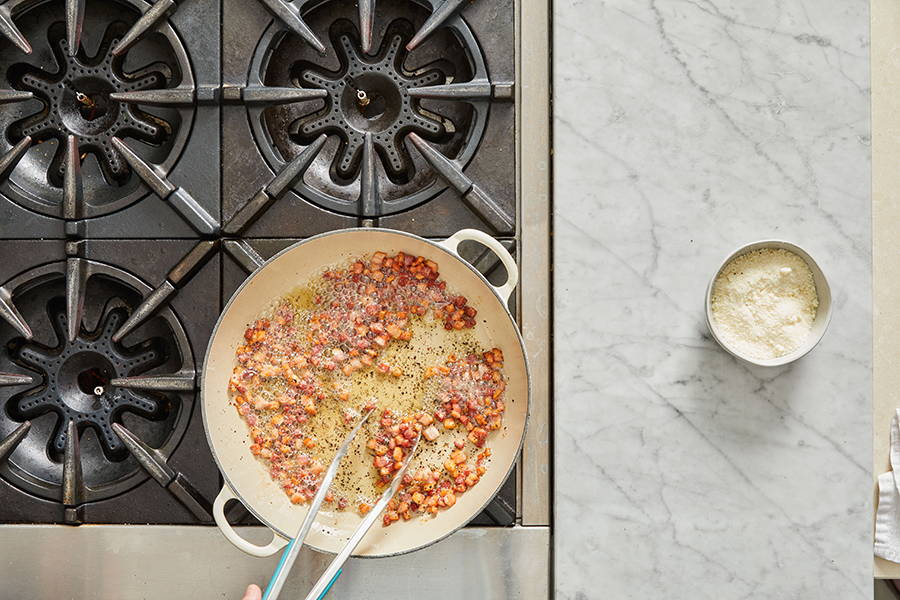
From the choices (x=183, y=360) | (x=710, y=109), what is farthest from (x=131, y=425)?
(x=710, y=109)

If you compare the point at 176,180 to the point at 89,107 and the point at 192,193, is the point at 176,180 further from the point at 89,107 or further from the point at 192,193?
the point at 89,107

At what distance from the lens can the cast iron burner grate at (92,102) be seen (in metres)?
0.90

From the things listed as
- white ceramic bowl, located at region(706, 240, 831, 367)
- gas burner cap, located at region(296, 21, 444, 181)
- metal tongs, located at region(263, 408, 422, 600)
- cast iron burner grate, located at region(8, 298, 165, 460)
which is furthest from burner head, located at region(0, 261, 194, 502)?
white ceramic bowl, located at region(706, 240, 831, 367)

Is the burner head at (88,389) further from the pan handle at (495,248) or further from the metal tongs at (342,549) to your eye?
the pan handle at (495,248)

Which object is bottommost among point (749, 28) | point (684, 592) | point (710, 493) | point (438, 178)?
point (684, 592)

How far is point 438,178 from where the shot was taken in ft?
2.88

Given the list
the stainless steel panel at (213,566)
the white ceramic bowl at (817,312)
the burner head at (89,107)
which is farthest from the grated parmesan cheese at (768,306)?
the burner head at (89,107)

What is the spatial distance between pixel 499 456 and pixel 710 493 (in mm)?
271

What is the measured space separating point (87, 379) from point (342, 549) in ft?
1.34

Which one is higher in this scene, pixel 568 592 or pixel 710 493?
pixel 710 493

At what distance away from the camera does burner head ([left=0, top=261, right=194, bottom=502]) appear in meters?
0.90

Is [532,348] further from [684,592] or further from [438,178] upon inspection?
[684,592]

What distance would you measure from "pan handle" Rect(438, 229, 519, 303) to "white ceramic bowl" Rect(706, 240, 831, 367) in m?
0.23

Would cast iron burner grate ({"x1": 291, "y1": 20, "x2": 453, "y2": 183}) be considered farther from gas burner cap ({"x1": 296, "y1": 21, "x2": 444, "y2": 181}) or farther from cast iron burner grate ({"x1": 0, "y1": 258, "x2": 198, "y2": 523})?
cast iron burner grate ({"x1": 0, "y1": 258, "x2": 198, "y2": 523})
